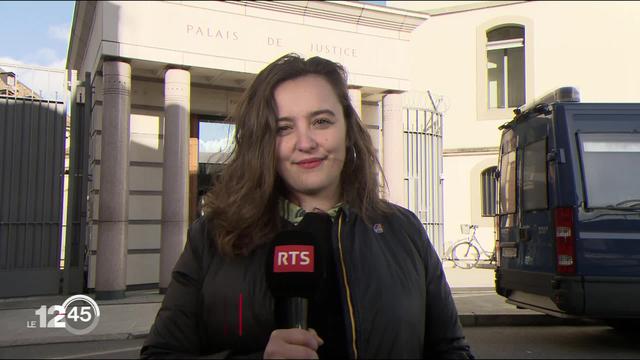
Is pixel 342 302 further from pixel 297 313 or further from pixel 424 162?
pixel 424 162

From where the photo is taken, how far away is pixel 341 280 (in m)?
1.64

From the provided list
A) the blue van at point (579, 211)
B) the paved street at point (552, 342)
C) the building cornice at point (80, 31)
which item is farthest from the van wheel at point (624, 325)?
the building cornice at point (80, 31)

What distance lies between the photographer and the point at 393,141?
12.0m

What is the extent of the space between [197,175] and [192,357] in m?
10.1

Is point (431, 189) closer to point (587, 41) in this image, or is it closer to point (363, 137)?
point (587, 41)

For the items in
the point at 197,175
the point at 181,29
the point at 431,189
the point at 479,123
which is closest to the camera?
the point at 181,29

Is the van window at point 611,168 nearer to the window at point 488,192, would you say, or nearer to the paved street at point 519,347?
the paved street at point 519,347

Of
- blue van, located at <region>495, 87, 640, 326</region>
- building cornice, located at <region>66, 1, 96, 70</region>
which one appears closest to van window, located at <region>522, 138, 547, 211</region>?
blue van, located at <region>495, 87, 640, 326</region>

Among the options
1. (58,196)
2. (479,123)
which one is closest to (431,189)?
(479,123)

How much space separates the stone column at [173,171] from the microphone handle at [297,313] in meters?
8.59

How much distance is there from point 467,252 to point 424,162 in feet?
12.2

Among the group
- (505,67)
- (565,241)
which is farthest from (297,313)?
(505,67)

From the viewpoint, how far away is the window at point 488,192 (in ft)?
55.4

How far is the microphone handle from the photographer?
1473mm
